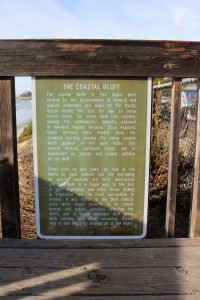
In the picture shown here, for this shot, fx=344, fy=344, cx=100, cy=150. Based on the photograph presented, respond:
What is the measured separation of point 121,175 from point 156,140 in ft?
9.70

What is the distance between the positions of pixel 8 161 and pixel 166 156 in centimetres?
327

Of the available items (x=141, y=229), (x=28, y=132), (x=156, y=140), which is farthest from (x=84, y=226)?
(x=28, y=132)

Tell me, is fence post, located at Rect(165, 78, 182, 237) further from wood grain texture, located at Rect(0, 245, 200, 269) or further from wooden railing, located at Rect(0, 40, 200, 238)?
wood grain texture, located at Rect(0, 245, 200, 269)

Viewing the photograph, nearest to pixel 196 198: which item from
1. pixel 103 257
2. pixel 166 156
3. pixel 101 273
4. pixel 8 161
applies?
pixel 103 257

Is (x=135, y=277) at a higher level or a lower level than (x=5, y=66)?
lower

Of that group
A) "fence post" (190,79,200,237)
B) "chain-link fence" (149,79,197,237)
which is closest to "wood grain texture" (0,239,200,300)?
"fence post" (190,79,200,237)

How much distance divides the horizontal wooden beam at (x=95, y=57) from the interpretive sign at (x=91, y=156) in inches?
3.1

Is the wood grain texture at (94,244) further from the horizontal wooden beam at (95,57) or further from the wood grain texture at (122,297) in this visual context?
the horizontal wooden beam at (95,57)

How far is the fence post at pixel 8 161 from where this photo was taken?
229 centimetres

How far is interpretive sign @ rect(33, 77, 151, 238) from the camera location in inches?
91.4

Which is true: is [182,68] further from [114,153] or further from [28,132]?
[28,132]

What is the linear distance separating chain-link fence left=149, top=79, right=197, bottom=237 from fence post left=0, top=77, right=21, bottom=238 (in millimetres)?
2640

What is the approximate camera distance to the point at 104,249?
2363 mm

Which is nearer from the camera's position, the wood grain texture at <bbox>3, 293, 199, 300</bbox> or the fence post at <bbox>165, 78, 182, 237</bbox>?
the wood grain texture at <bbox>3, 293, 199, 300</bbox>
